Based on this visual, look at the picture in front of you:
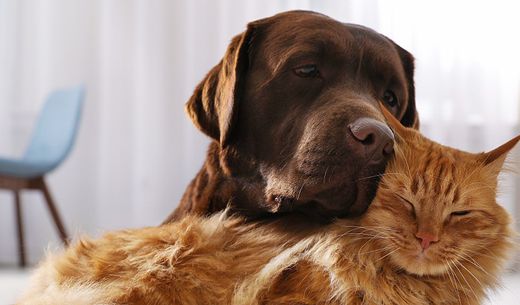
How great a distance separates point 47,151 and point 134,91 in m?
0.73

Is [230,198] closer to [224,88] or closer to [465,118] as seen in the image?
[224,88]

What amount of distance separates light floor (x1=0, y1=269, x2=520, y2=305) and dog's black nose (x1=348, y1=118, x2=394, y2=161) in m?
0.28

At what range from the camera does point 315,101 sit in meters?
1.05

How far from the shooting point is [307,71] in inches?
42.4

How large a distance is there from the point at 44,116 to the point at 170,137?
0.79m

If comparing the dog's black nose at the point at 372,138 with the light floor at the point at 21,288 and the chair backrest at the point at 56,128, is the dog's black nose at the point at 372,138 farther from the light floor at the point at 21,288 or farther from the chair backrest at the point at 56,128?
the chair backrest at the point at 56,128

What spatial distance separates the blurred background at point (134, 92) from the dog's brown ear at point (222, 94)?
2781mm

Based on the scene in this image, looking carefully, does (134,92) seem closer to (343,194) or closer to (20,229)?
(20,229)

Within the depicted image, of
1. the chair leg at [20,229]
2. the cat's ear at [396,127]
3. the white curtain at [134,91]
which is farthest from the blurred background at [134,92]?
the cat's ear at [396,127]

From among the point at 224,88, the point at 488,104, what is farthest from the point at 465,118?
the point at 224,88

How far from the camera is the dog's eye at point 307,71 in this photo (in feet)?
3.53

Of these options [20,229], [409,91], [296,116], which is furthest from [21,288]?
[20,229]

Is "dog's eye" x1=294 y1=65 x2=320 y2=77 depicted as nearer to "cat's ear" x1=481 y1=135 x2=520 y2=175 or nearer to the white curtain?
"cat's ear" x1=481 y1=135 x2=520 y2=175

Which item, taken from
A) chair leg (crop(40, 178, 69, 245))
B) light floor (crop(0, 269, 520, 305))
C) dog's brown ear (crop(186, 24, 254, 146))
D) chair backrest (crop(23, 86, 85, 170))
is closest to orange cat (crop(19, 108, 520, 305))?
light floor (crop(0, 269, 520, 305))
